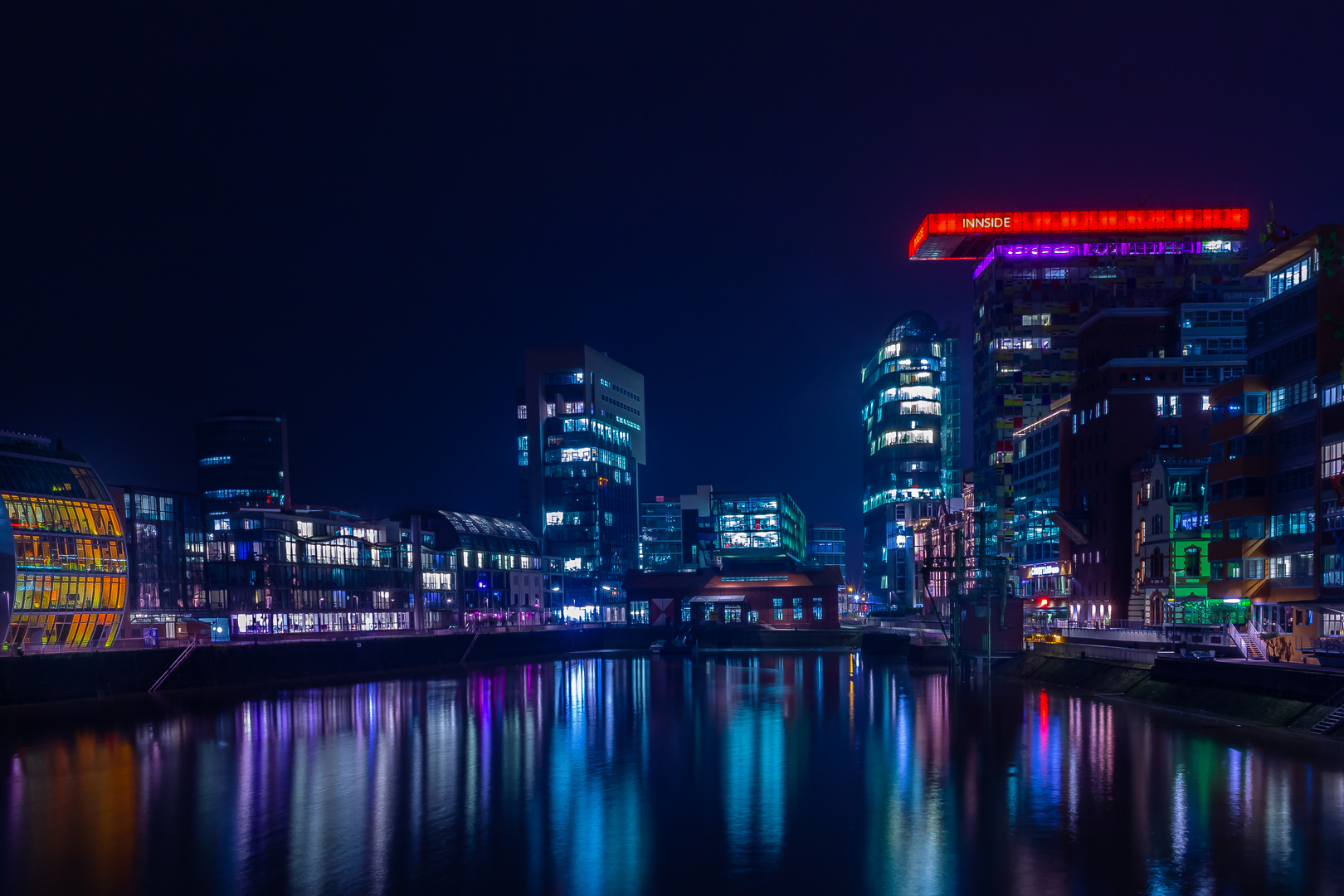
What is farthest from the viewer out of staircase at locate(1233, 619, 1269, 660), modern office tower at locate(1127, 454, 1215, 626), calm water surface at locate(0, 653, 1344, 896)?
modern office tower at locate(1127, 454, 1215, 626)

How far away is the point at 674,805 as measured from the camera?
4109 cm

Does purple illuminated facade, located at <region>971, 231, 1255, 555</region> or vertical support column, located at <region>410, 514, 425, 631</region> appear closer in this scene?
vertical support column, located at <region>410, 514, 425, 631</region>

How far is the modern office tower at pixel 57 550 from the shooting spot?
282 ft

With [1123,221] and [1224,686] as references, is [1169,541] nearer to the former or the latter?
[1224,686]

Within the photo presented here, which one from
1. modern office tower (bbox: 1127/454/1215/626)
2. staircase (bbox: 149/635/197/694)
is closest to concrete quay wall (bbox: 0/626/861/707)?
staircase (bbox: 149/635/197/694)

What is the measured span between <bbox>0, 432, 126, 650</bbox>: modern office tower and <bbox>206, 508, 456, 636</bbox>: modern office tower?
24.6 metres

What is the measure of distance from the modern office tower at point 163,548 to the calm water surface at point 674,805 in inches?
3855

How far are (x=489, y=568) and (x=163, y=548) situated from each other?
46294 mm

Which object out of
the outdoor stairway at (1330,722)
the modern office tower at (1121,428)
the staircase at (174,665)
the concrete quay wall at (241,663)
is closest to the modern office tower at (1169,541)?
the modern office tower at (1121,428)

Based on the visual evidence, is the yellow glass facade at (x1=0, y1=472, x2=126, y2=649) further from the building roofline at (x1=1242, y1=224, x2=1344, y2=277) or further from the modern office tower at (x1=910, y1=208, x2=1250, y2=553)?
the modern office tower at (x1=910, y1=208, x2=1250, y2=553)

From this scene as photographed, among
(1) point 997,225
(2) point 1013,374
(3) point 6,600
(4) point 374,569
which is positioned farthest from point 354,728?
(1) point 997,225

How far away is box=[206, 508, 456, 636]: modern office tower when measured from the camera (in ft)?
404

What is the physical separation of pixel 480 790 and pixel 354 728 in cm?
2250

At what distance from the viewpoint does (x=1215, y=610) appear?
78875 millimetres
